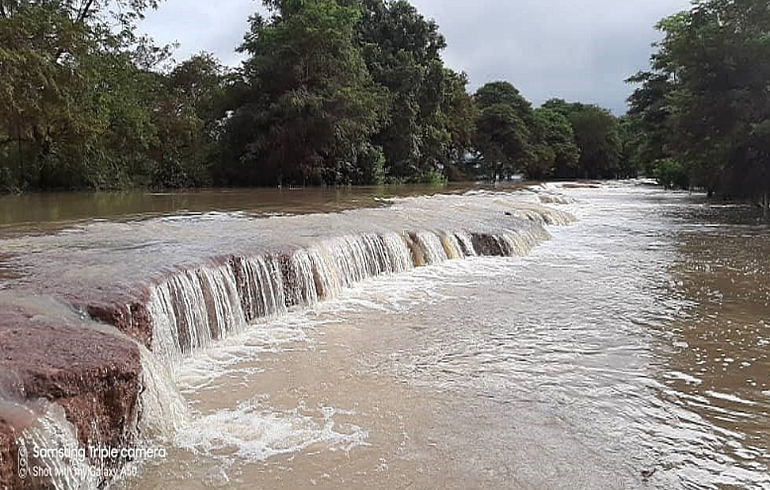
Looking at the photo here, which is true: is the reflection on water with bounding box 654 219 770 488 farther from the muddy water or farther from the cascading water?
the cascading water

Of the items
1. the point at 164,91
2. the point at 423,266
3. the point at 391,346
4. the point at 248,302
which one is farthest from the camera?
the point at 164,91

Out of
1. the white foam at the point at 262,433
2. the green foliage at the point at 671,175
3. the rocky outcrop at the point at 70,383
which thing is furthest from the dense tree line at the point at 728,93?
the rocky outcrop at the point at 70,383

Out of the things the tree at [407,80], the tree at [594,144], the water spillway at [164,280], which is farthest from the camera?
the tree at [594,144]

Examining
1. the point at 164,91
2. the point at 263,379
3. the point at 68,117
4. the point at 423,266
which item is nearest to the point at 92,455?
the point at 263,379

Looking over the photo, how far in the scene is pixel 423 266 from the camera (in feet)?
37.1

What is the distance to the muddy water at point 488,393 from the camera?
3904mm

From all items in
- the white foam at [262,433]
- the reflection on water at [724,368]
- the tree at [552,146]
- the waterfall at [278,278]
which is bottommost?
the white foam at [262,433]

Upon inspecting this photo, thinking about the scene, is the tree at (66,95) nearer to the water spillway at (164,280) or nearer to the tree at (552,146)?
the water spillway at (164,280)

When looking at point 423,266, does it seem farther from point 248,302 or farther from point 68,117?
point 68,117

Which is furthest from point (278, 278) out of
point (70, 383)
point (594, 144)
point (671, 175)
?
point (594, 144)

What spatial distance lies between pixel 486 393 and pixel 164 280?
3090 mm

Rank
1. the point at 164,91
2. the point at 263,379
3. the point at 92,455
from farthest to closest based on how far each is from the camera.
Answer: the point at 164,91 < the point at 263,379 < the point at 92,455

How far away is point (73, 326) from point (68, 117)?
1734 centimetres

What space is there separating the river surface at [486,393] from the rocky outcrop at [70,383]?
13.7 inches
